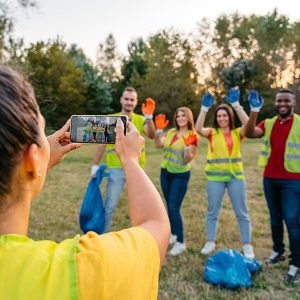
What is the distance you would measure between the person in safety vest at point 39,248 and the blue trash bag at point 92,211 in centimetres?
337

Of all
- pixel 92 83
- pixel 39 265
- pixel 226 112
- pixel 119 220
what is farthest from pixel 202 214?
pixel 92 83

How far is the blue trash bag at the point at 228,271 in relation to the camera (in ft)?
11.4

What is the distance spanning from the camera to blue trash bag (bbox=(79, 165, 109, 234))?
13.8ft

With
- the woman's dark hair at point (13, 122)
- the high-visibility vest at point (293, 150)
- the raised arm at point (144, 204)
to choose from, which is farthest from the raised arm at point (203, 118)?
the woman's dark hair at point (13, 122)

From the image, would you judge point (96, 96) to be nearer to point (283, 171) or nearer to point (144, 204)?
point (283, 171)

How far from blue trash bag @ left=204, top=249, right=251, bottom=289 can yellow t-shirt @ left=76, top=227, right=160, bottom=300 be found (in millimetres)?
2805

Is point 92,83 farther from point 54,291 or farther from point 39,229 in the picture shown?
point 54,291

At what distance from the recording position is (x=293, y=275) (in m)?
3.71

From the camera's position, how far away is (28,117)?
2.65 feet

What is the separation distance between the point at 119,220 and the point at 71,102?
75.3 feet

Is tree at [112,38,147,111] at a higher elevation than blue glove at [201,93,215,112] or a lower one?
higher

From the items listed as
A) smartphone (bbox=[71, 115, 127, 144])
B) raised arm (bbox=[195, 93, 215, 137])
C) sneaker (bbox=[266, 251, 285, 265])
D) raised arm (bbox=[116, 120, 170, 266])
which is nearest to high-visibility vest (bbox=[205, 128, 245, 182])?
raised arm (bbox=[195, 93, 215, 137])

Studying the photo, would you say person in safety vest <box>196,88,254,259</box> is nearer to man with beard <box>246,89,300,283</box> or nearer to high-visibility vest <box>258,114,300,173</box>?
man with beard <box>246,89,300,283</box>

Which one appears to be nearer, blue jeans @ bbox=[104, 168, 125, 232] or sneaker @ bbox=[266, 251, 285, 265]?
sneaker @ bbox=[266, 251, 285, 265]
